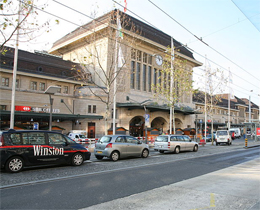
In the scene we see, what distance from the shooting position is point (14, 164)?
30.7 feet

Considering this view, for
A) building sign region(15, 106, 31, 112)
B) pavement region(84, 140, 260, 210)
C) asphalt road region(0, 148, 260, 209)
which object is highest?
building sign region(15, 106, 31, 112)

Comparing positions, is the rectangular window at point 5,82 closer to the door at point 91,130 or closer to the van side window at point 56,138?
the door at point 91,130

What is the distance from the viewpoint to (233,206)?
5.53 meters

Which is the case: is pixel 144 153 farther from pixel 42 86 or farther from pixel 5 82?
pixel 42 86

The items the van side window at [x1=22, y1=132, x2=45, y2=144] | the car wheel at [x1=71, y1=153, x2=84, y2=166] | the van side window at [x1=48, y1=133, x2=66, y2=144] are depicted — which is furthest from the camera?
the car wheel at [x1=71, y1=153, x2=84, y2=166]

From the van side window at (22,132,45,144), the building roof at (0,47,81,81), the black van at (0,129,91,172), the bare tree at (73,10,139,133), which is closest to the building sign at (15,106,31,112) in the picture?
the building roof at (0,47,81,81)

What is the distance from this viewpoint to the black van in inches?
366

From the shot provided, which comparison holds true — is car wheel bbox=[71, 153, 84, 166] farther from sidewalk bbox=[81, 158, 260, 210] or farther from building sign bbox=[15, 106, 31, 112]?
building sign bbox=[15, 106, 31, 112]

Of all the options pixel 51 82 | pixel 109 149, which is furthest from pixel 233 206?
pixel 51 82

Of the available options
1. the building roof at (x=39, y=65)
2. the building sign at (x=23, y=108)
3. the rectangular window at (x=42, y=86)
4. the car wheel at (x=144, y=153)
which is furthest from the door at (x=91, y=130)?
the car wheel at (x=144, y=153)

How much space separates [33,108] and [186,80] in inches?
797

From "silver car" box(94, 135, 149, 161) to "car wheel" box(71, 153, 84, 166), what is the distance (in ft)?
6.98

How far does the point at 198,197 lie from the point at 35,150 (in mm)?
6854

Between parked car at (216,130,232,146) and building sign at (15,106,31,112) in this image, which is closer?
building sign at (15,106,31,112)
